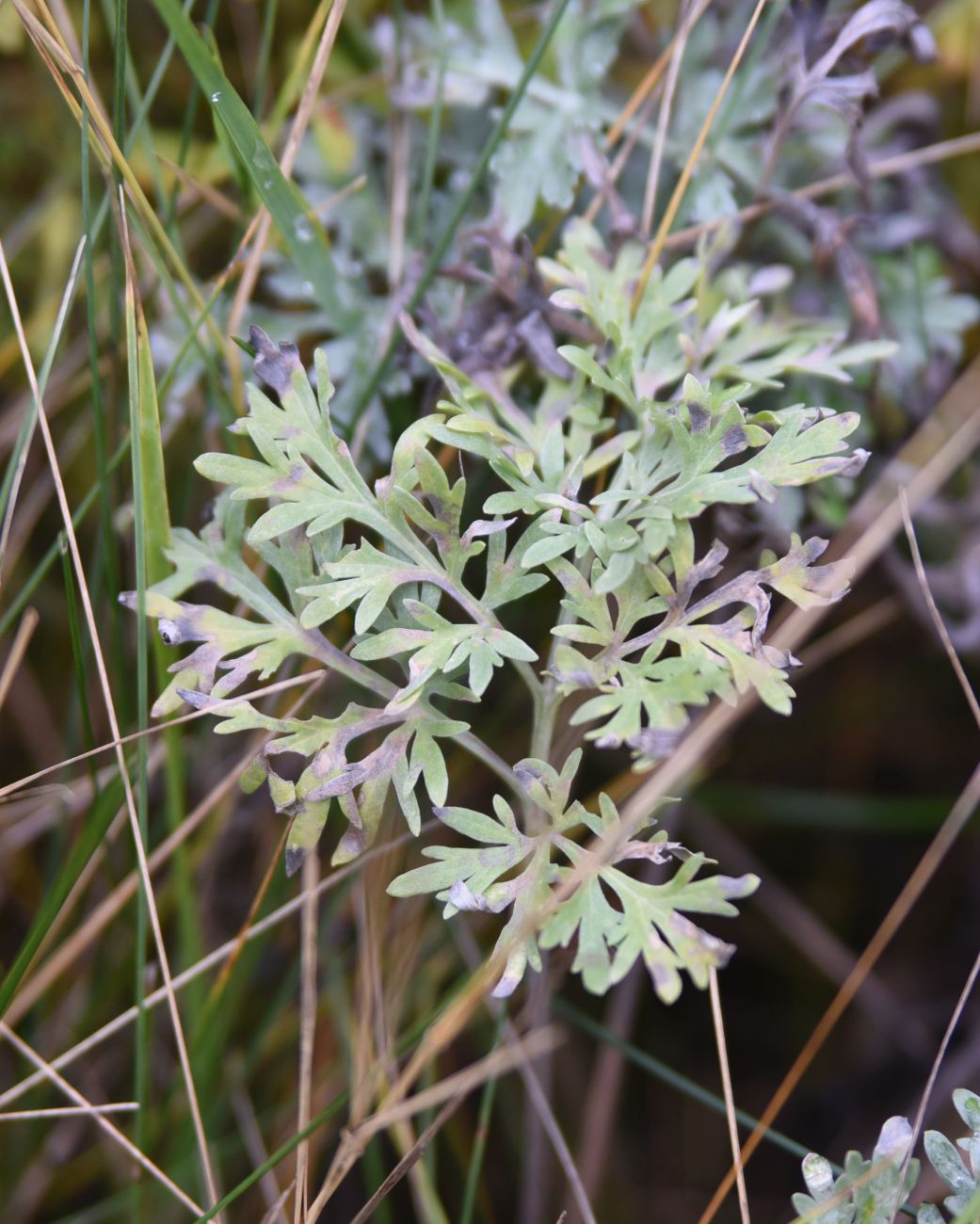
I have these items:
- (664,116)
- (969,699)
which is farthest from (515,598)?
(664,116)

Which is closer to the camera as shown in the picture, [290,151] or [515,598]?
[515,598]

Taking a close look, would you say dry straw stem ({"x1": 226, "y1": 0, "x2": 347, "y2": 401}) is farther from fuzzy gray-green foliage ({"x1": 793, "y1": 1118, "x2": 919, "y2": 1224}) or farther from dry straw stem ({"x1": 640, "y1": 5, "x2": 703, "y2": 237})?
→ fuzzy gray-green foliage ({"x1": 793, "y1": 1118, "x2": 919, "y2": 1224})

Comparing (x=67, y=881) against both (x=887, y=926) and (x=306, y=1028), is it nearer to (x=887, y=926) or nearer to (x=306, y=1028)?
(x=306, y=1028)

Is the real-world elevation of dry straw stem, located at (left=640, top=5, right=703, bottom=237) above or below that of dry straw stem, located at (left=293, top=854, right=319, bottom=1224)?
above

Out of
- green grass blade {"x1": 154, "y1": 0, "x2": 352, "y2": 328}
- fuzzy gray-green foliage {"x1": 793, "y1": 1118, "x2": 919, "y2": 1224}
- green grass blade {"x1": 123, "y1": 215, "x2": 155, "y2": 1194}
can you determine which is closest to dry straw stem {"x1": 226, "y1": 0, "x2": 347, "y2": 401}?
green grass blade {"x1": 154, "y1": 0, "x2": 352, "y2": 328}

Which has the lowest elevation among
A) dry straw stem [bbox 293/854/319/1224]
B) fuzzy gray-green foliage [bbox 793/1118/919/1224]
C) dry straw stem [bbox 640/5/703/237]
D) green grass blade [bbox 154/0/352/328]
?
dry straw stem [bbox 293/854/319/1224]

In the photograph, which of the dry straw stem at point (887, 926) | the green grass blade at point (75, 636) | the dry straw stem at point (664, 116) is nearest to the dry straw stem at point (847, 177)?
the dry straw stem at point (664, 116)

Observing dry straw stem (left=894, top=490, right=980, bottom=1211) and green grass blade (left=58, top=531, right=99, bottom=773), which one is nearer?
dry straw stem (left=894, top=490, right=980, bottom=1211)

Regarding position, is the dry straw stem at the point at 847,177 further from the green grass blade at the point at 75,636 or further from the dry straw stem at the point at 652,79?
the green grass blade at the point at 75,636
